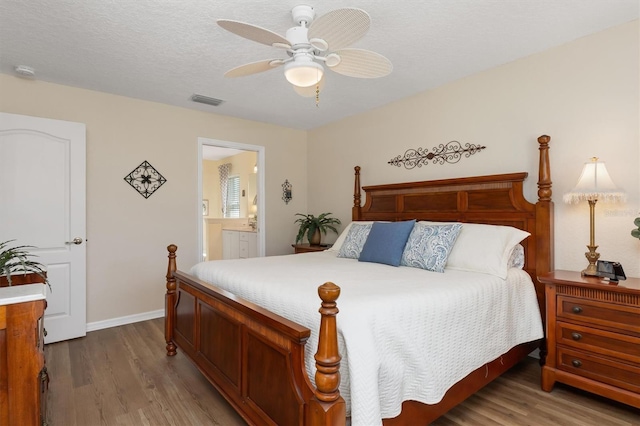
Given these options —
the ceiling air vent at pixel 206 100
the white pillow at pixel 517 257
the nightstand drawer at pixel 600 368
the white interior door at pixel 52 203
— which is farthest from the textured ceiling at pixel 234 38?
the nightstand drawer at pixel 600 368

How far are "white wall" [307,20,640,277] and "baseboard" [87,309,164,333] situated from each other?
3231 millimetres

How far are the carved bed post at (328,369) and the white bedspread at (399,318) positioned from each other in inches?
4.6

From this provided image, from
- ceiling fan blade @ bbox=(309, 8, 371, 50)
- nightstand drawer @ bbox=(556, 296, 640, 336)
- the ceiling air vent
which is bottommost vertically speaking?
nightstand drawer @ bbox=(556, 296, 640, 336)

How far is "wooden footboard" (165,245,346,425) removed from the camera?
50.9 inches

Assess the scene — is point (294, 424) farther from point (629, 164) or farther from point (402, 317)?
point (629, 164)

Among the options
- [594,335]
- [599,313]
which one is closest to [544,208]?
[599,313]

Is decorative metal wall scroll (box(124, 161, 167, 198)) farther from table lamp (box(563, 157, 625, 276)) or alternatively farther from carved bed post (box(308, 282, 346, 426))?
table lamp (box(563, 157, 625, 276))

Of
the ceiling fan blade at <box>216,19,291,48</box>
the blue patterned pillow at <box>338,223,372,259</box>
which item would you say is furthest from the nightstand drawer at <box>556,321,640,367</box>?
the ceiling fan blade at <box>216,19,291,48</box>

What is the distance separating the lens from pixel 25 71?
301 cm

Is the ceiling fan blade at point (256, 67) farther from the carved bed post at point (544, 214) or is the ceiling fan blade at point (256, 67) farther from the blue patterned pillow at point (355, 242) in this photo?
the carved bed post at point (544, 214)

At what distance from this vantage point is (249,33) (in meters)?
1.80

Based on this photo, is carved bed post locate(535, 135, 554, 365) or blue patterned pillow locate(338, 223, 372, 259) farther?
blue patterned pillow locate(338, 223, 372, 259)

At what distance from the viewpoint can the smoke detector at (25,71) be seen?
296 cm

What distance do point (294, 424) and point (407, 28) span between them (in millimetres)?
2456
